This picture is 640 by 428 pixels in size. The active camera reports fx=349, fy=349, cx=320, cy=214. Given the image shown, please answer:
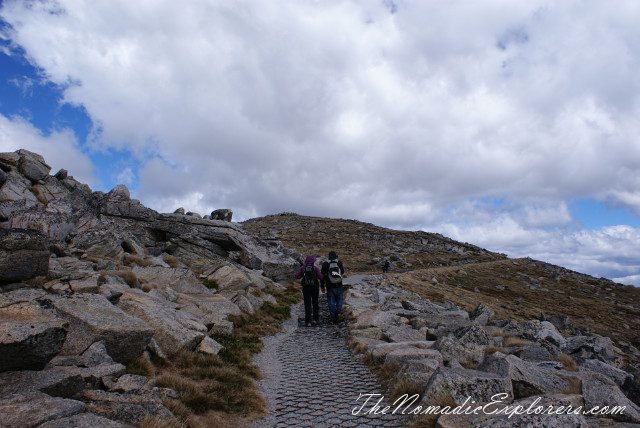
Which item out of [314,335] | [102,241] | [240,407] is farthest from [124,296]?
[102,241]

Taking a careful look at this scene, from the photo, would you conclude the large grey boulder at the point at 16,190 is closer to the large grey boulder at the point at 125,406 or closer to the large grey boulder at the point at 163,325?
the large grey boulder at the point at 163,325

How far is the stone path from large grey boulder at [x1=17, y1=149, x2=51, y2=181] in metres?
22.2

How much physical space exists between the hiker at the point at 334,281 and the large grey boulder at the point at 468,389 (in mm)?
10146

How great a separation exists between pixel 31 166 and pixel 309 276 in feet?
72.4

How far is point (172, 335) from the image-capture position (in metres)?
9.96

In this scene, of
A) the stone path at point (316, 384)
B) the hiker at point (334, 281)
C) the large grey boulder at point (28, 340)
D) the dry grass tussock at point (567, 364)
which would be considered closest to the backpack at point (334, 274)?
the hiker at point (334, 281)

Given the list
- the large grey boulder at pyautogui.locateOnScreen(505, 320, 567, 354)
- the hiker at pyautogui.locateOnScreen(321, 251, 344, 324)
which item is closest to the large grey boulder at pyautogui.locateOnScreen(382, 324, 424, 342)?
the hiker at pyautogui.locateOnScreen(321, 251, 344, 324)

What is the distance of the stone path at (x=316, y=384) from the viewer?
7492 millimetres

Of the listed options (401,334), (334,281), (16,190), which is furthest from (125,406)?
(16,190)

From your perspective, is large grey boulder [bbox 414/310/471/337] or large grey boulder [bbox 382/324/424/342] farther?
large grey boulder [bbox 414/310/471/337]

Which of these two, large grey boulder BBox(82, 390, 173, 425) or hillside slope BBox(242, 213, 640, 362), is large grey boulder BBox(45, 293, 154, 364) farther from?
hillside slope BBox(242, 213, 640, 362)

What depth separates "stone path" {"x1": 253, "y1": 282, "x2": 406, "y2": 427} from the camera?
7.49 meters

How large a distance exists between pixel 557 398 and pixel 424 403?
2543 millimetres

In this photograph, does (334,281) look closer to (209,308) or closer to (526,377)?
(209,308)
